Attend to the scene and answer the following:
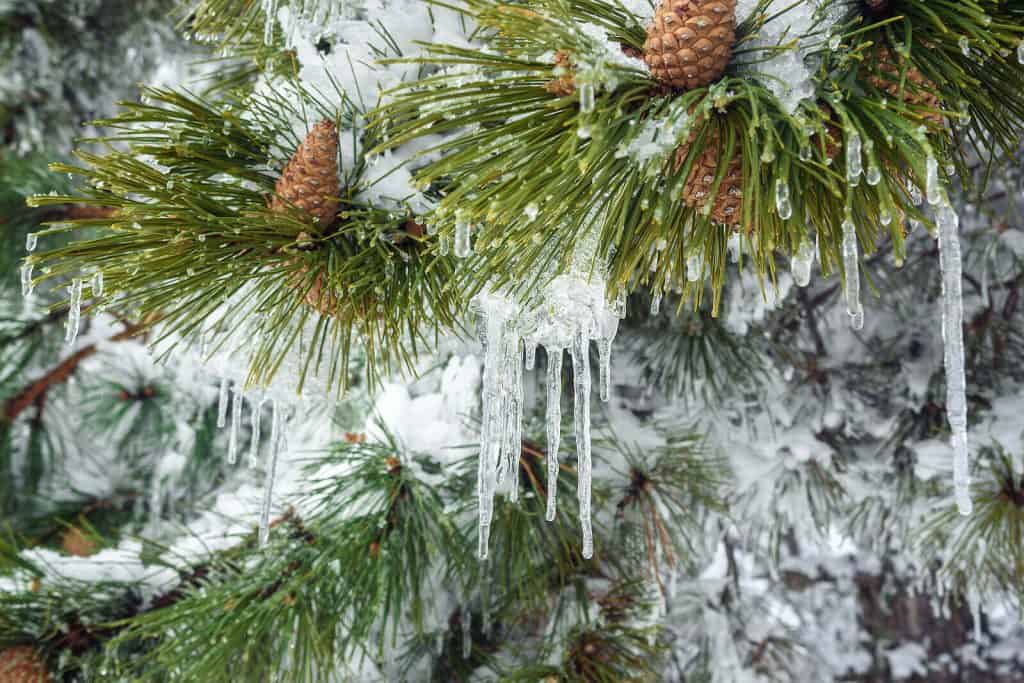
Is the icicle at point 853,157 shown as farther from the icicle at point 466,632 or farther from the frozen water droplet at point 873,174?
the icicle at point 466,632

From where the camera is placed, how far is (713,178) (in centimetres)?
52

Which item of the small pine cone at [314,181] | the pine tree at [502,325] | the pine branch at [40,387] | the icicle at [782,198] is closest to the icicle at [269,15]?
the pine tree at [502,325]

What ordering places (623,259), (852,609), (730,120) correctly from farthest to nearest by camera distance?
1. (852,609)
2. (623,259)
3. (730,120)

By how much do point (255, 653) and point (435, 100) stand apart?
0.73 m

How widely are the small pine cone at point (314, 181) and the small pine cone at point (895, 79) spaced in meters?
0.48

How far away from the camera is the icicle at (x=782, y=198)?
Answer: 47 cm

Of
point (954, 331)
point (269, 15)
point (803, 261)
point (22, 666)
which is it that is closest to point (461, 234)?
point (803, 261)

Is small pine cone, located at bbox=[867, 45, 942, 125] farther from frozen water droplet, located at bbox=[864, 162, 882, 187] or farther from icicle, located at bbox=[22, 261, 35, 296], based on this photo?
icicle, located at bbox=[22, 261, 35, 296]

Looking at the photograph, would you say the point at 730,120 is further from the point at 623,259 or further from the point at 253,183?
the point at 253,183

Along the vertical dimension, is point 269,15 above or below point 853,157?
above

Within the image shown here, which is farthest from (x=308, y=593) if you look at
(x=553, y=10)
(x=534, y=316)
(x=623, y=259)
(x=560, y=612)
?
(x=553, y=10)

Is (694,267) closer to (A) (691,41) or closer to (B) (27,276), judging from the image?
(A) (691,41)

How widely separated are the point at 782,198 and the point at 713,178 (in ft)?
0.22

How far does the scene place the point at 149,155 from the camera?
0.72m
